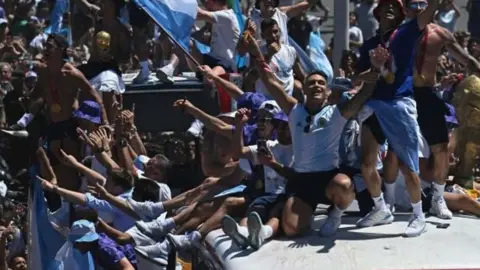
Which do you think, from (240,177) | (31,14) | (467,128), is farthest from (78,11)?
(240,177)

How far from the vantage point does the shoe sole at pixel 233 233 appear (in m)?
7.00

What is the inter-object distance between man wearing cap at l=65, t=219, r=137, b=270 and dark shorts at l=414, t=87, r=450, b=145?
6.68 feet

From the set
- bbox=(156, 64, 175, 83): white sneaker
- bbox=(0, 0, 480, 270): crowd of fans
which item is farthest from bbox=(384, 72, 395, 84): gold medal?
bbox=(156, 64, 175, 83): white sneaker

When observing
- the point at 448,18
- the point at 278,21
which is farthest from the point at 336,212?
the point at 448,18

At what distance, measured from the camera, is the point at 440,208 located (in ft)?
27.7

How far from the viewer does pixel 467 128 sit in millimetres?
12477

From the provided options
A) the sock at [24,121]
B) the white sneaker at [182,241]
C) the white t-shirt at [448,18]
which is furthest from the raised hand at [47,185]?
the white t-shirt at [448,18]

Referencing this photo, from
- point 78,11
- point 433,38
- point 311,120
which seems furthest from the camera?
point 78,11

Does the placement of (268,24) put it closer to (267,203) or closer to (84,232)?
(84,232)

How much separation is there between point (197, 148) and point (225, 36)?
1.06 m

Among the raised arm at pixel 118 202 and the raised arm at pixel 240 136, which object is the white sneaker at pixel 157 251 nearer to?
the raised arm at pixel 118 202

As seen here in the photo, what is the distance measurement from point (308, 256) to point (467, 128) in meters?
6.08

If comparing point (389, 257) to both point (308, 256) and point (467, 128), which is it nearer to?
point (308, 256)

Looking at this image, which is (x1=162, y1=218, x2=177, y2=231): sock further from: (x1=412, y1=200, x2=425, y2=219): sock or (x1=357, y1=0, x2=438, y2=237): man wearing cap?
(x1=412, y1=200, x2=425, y2=219): sock
